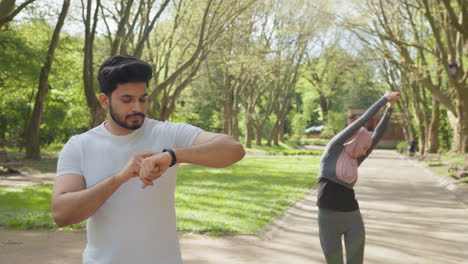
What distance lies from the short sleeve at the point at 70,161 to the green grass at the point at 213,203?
674 cm

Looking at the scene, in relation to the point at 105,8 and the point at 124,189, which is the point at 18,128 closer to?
the point at 105,8

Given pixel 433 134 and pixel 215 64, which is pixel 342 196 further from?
pixel 215 64

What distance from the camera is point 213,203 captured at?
1297 cm

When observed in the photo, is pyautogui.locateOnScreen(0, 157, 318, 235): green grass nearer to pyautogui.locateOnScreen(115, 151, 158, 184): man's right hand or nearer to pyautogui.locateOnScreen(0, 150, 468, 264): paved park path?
pyautogui.locateOnScreen(0, 150, 468, 264): paved park path

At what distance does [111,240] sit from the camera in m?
2.20

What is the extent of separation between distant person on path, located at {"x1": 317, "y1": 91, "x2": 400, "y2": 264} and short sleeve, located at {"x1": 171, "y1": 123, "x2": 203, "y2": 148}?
2.75 metres

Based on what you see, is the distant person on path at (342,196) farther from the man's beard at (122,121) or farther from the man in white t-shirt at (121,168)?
the man's beard at (122,121)

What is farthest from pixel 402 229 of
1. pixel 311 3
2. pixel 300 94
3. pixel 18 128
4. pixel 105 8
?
pixel 300 94

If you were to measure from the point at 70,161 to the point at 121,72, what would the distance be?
1.43 feet

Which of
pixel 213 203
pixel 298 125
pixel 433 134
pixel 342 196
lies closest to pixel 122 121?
pixel 342 196

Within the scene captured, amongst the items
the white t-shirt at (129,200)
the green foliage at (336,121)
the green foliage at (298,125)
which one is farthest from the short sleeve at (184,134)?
the green foliage at (298,125)

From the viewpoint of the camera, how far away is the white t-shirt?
2.19 metres

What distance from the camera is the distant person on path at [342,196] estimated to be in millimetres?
4758

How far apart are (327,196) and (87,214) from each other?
124 inches
